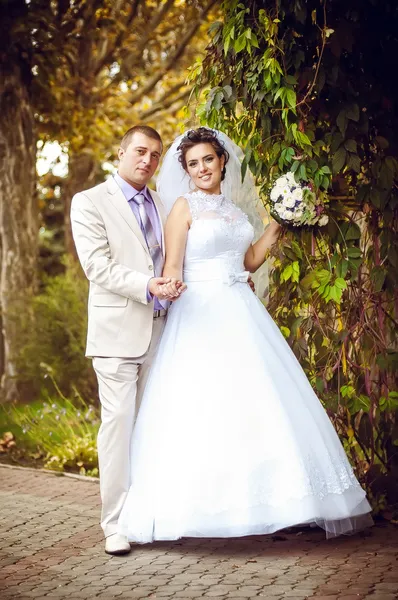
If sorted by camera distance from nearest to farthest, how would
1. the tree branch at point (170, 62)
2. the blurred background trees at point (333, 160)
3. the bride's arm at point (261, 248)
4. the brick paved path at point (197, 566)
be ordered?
1. the brick paved path at point (197, 566)
2. the blurred background trees at point (333, 160)
3. the bride's arm at point (261, 248)
4. the tree branch at point (170, 62)

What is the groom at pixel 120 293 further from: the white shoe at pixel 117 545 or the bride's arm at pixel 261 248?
the bride's arm at pixel 261 248

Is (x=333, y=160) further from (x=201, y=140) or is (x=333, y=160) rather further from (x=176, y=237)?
(x=176, y=237)

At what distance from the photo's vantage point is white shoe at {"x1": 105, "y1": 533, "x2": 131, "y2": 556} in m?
4.64

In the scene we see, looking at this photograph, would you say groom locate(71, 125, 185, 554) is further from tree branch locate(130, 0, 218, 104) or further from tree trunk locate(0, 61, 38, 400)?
tree branch locate(130, 0, 218, 104)

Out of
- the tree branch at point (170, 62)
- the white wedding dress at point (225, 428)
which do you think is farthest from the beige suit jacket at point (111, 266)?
the tree branch at point (170, 62)

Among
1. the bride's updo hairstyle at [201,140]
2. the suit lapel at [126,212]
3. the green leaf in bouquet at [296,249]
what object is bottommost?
the green leaf in bouquet at [296,249]

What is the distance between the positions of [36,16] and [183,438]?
7.71 meters

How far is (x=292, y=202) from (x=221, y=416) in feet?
3.82

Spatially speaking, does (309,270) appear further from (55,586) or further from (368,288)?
(55,586)

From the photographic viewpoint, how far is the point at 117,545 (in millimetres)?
4645

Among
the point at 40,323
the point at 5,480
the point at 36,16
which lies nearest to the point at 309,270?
the point at 5,480

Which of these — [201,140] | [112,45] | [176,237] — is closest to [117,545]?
[176,237]

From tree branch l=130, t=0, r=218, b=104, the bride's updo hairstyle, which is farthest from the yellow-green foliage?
tree branch l=130, t=0, r=218, b=104

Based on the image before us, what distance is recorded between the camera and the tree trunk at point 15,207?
11648 millimetres
